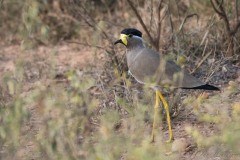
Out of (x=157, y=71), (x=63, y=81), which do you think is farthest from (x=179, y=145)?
(x=63, y=81)

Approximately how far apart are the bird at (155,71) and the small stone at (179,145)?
0.26 ft

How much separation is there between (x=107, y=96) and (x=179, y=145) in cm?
131

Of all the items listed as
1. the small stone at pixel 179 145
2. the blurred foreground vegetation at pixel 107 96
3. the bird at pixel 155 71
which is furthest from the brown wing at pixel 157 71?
the small stone at pixel 179 145

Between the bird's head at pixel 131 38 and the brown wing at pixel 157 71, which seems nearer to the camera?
the brown wing at pixel 157 71

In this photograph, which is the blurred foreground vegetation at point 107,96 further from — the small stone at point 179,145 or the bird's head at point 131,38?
the bird's head at point 131,38

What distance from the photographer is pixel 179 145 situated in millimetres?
4633

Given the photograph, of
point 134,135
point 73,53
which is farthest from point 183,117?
point 73,53

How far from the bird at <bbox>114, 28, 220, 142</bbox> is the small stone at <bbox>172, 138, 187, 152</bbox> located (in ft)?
0.26

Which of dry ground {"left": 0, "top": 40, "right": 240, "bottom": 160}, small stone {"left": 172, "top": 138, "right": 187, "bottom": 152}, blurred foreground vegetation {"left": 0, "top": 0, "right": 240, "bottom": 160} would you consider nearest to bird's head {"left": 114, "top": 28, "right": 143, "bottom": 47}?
blurred foreground vegetation {"left": 0, "top": 0, "right": 240, "bottom": 160}

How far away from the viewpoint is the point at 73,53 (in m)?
7.50

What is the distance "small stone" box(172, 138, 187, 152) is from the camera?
4.59 m

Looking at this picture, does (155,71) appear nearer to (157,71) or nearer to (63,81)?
(157,71)

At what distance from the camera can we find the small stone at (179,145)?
4594mm

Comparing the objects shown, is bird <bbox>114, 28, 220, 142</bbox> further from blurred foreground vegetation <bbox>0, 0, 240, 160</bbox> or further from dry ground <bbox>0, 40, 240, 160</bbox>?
dry ground <bbox>0, 40, 240, 160</bbox>
